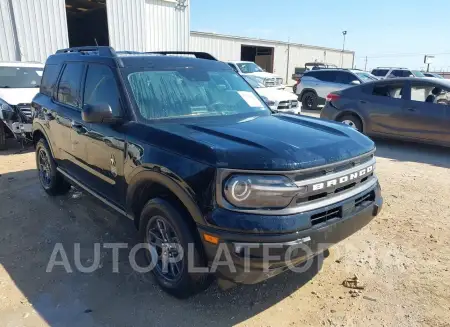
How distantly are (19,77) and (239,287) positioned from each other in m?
8.22

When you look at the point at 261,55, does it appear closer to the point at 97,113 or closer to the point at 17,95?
the point at 17,95

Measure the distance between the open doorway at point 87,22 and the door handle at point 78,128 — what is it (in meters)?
14.9

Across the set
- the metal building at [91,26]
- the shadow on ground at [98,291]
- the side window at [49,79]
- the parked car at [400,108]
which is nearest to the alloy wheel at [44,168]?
the side window at [49,79]

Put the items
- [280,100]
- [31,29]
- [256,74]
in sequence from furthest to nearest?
[256,74] < [31,29] < [280,100]

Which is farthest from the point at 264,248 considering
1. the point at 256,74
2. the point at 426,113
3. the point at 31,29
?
the point at 31,29

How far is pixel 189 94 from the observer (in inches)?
135

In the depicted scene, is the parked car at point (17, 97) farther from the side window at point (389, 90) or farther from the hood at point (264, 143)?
the side window at point (389, 90)

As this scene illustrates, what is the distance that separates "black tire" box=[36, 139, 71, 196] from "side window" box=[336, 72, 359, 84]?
39.8ft

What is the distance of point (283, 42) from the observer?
121ft

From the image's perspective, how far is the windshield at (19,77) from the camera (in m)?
8.56

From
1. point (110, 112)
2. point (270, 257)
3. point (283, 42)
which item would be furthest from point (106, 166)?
point (283, 42)

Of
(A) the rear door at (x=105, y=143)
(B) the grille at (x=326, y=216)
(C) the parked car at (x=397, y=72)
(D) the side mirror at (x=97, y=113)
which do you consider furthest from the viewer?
(C) the parked car at (x=397, y=72)

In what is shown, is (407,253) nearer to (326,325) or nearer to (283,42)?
(326,325)

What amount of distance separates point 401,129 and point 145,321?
7000 millimetres
